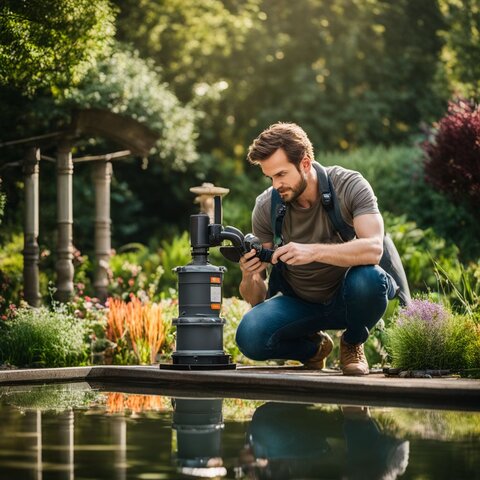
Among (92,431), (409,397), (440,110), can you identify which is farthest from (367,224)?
(440,110)

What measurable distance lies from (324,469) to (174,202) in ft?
53.2

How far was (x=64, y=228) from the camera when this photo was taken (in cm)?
1002

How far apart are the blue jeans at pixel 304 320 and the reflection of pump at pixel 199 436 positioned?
82cm

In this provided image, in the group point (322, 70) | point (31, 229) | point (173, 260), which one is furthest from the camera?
point (322, 70)

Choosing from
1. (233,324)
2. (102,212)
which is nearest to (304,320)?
(233,324)

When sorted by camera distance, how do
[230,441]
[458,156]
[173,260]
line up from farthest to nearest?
Result: [173,260] < [458,156] < [230,441]

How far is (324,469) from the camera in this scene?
338 cm

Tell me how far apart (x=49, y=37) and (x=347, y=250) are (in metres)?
3.69

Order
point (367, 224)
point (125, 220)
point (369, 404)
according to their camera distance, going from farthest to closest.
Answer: point (125, 220)
point (367, 224)
point (369, 404)

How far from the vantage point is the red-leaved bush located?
11.1 meters

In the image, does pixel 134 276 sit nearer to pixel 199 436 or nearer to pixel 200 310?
pixel 200 310

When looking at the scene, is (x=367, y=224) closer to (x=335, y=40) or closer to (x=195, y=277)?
(x=195, y=277)

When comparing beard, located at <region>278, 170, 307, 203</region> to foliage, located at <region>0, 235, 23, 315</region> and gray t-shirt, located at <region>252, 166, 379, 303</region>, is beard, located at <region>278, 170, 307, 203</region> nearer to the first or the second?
gray t-shirt, located at <region>252, 166, 379, 303</region>

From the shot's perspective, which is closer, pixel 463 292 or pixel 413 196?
pixel 463 292
